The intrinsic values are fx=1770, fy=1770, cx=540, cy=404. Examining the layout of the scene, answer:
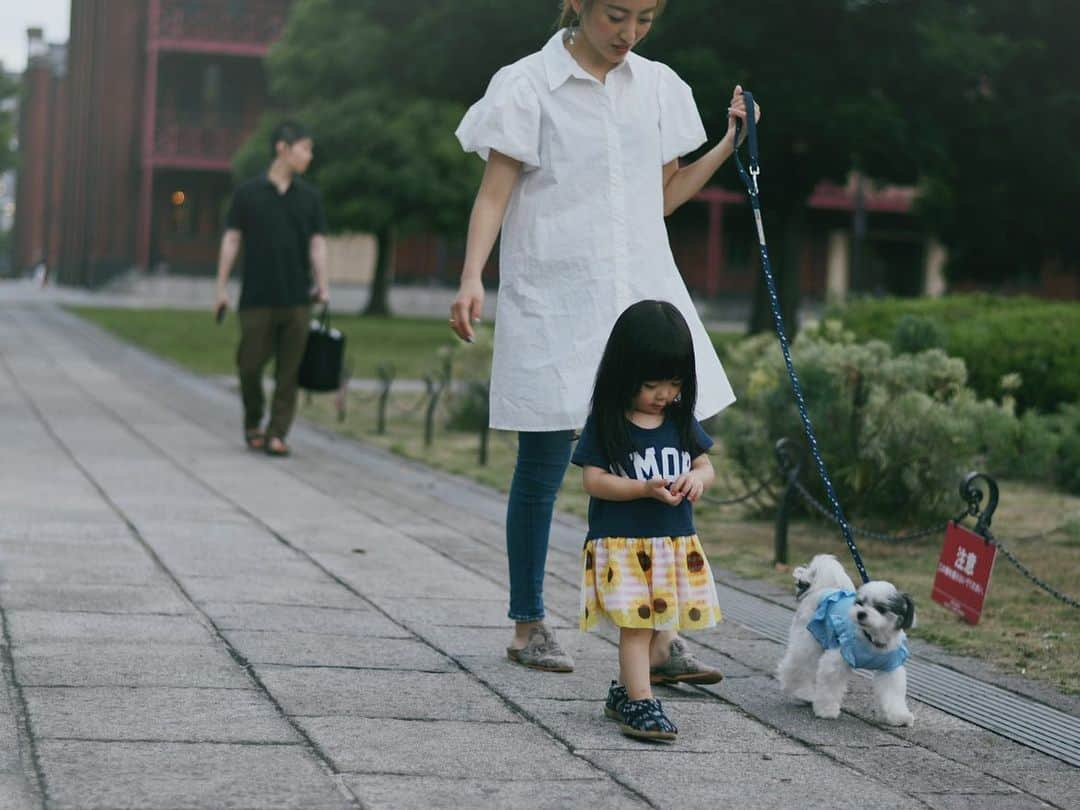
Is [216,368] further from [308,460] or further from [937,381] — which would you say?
[937,381]

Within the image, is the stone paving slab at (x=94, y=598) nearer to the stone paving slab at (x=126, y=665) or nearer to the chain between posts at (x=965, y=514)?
the stone paving slab at (x=126, y=665)

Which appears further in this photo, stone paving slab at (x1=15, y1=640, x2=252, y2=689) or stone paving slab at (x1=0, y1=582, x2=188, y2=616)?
stone paving slab at (x1=0, y1=582, x2=188, y2=616)

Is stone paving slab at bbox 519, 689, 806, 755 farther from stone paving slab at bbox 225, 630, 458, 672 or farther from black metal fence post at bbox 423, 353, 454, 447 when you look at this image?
black metal fence post at bbox 423, 353, 454, 447

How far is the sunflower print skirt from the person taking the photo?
4.21 metres

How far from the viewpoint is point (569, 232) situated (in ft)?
15.7

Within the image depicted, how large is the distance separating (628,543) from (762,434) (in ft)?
Result: 13.9

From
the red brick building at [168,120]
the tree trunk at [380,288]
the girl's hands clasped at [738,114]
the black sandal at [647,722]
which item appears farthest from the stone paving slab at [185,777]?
the red brick building at [168,120]

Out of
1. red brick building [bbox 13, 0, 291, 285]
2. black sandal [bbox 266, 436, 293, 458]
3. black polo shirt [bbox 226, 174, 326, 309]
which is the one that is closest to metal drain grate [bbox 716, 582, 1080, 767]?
black sandal [bbox 266, 436, 293, 458]

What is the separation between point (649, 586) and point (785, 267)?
2183 cm

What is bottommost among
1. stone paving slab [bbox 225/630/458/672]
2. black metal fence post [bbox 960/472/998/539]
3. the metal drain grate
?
stone paving slab [bbox 225/630/458/672]

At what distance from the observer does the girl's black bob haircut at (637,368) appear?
414 centimetres

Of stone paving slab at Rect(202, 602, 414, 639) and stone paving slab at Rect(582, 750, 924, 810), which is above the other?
stone paving slab at Rect(582, 750, 924, 810)

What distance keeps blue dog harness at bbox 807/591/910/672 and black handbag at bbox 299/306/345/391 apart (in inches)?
268

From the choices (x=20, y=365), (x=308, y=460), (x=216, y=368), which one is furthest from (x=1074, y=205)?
(x=308, y=460)
